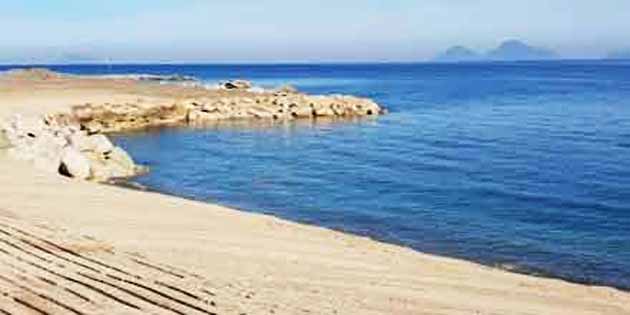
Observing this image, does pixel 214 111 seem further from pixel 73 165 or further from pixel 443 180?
pixel 443 180

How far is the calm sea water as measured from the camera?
26422 mm

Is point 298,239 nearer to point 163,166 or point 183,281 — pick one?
point 183,281

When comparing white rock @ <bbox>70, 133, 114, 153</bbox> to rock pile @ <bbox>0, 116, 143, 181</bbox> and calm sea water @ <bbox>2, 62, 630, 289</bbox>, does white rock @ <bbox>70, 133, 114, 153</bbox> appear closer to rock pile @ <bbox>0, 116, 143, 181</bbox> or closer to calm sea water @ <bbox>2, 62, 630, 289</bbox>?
rock pile @ <bbox>0, 116, 143, 181</bbox>

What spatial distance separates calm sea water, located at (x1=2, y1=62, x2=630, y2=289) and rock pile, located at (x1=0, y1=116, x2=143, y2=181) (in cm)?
172

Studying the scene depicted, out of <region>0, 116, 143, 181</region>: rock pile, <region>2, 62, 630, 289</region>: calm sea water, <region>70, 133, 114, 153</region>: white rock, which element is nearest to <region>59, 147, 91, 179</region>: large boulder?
<region>0, 116, 143, 181</region>: rock pile

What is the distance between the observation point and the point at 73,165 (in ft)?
122

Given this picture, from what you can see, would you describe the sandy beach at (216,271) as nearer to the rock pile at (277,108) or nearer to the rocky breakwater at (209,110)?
the rocky breakwater at (209,110)

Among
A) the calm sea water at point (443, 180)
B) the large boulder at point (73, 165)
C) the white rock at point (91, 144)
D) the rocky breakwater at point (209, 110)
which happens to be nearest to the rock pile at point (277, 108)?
the rocky breakwater at point (209, 110)

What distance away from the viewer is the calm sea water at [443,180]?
86.7ft

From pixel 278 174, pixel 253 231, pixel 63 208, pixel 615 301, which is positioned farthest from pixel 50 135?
pixel 615 301

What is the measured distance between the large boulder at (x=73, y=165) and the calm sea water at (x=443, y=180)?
3.19m

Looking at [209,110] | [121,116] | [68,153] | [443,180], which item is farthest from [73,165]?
[209,110]

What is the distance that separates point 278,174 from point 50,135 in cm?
1017

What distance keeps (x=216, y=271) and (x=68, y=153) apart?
2177 centimetres
